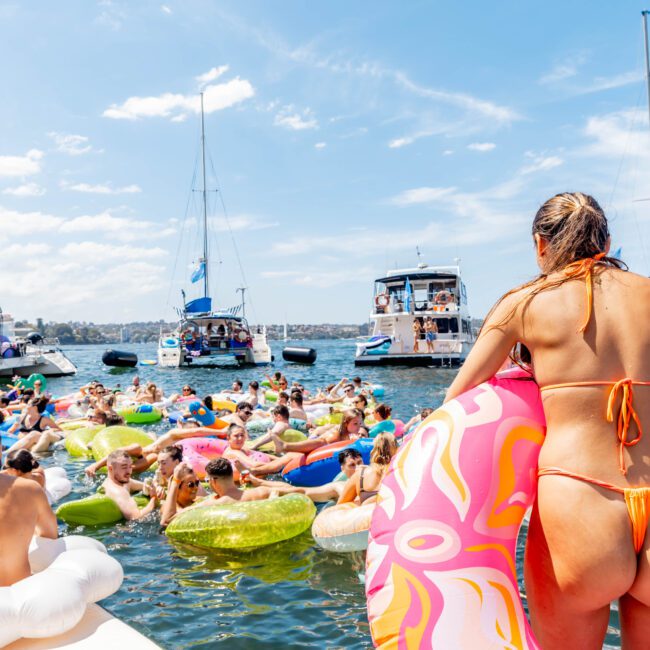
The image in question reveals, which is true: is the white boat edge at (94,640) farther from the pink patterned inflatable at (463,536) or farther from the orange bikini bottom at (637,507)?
the orange bikini bottom at (637,507)

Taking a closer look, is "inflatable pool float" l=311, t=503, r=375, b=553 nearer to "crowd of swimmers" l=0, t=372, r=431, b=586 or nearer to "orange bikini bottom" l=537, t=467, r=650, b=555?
"crowd of swimmers" l=0, t=372, r=431, b=586

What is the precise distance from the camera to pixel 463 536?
7.15ft

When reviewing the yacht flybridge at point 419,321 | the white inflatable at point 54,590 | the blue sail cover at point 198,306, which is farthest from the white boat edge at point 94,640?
the blue sail cover at point 198,306

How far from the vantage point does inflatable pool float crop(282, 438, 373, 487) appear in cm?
874

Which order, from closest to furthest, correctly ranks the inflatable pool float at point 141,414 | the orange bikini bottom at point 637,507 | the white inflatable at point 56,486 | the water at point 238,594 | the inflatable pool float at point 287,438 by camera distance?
the orange bikini bottom at point 637,507, the water at point 238,594, the white inflatable at point 56,486, the inflatable pool float at point 287,438, the inflatable pool float at point 141,414

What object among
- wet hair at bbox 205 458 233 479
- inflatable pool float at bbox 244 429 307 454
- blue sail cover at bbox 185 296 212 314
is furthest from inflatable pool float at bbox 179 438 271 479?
blue sail cover at bbox 185 296 212 314

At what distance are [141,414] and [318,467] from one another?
768 centimetres

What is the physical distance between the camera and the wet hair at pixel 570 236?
2191mm

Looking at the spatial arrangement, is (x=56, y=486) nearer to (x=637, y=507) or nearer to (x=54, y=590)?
(x=54, y=590)

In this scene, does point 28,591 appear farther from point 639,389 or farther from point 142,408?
point 142,408

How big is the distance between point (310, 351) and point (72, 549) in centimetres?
3740

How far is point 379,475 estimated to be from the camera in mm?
6090

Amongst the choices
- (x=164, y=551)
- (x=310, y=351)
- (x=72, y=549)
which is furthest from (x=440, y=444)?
(x=310, y=351)

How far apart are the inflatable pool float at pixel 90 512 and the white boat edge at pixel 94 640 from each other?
10.7ft
